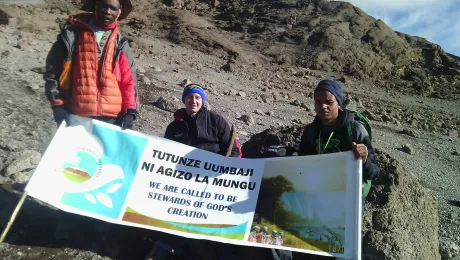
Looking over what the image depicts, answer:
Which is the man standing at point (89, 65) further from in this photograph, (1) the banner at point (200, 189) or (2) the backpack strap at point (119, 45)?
(1) the banner at point (200, 189)

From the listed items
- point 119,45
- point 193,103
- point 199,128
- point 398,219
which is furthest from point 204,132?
point 398,219

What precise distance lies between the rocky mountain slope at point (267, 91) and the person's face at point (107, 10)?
166cm

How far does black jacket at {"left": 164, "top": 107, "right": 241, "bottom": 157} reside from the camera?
3.45 m

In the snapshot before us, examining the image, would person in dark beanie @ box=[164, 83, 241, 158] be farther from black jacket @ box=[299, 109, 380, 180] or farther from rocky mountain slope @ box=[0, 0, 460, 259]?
rocky mountain slope @ box=[0, 0, 460, 259]

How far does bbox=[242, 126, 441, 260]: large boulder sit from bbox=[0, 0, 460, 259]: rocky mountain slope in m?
0.01

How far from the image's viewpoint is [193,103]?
3393 millimetres

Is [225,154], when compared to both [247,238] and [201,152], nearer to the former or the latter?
[201,152]

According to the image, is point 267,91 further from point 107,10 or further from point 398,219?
point 107,10

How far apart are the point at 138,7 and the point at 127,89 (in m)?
20.9

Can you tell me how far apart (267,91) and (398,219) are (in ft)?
30.2

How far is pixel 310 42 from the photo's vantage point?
67.2ft

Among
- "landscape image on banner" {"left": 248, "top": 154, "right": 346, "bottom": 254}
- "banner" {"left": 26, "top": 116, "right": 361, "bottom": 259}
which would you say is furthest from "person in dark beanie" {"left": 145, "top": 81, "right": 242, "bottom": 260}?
"landscape image on banner" {"left": 248, "top": 154, "right": 346, "bottom": 254}

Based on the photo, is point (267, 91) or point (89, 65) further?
point (267, 91)

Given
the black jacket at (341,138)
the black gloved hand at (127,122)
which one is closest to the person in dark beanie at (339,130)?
the black jacket at (341,138)
